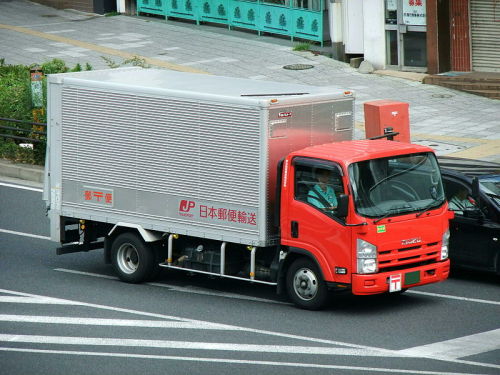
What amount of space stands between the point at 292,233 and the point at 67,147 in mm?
3940

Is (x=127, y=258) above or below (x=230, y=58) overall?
below

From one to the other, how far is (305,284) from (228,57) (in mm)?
19234

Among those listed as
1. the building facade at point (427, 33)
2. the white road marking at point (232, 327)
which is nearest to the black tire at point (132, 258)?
the white road marking at point (232, 327)

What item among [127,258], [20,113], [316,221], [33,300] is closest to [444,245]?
[316,221]

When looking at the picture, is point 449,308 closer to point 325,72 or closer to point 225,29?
point 325,72

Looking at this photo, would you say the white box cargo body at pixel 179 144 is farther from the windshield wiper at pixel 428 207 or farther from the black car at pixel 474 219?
the black car at pixel 474 219

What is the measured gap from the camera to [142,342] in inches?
495

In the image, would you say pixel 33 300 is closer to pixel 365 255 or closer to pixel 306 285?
pixel 306 285

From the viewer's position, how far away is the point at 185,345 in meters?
12.4

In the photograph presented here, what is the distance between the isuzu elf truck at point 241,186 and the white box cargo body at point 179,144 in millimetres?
18

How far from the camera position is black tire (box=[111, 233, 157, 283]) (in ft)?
49.4

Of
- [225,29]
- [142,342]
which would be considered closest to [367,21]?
[225,29]

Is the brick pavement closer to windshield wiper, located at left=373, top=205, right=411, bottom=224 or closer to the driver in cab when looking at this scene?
windshield wiper, located at left=373, top=205, right=411, bottom=224

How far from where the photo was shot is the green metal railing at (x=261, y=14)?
33.3 metres
